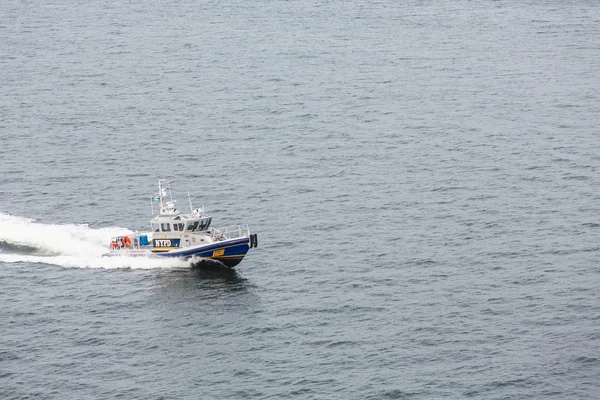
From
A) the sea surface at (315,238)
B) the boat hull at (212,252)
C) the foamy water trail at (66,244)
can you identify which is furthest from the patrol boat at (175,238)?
the sea surface at (315,238)

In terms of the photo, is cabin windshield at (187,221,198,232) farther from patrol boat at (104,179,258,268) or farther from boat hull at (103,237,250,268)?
boat hull at (103,237,250,268)

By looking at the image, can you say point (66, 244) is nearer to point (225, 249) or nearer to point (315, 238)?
point (225, 249)

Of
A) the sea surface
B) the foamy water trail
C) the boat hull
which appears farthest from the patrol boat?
the sea surface

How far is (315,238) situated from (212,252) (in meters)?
13.9

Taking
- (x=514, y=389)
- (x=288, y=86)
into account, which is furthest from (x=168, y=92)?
(x=514, y=389)

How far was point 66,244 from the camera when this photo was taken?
12012 centimetres

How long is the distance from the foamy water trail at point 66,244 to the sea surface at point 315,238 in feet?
0.94

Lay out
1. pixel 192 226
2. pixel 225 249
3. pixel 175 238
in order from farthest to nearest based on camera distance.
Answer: pixel 192 226 → pixel 175 238 → pixel 225 249

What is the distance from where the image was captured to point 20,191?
13712 cm

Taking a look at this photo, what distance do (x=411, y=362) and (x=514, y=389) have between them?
9.54 meters

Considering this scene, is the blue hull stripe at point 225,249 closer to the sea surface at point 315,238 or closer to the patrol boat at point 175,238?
A: the patrol boat at point 175,238

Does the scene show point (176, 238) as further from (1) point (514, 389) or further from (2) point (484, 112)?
(2) point (484, 112)

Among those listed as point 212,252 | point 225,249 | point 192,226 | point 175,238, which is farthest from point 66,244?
point 225,249

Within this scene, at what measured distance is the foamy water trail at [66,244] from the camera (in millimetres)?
115750
